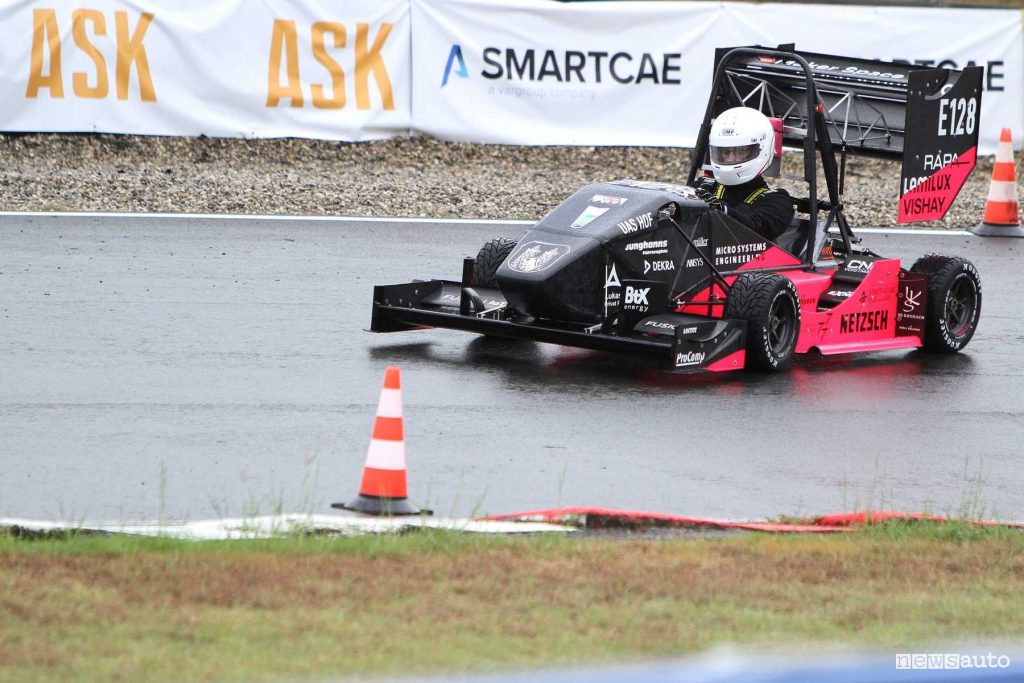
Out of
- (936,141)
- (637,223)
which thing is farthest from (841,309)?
(637,223)

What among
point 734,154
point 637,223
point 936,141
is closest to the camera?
point 637,223

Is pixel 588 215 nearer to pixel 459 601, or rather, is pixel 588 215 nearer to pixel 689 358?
pixel 689 358

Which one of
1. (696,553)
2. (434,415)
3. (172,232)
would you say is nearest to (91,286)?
(172,232)

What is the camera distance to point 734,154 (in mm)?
10648

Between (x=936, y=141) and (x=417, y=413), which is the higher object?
(x=936, y=141)

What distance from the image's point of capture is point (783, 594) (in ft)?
18.6

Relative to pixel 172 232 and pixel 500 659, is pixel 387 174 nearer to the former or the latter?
pixel 172 232

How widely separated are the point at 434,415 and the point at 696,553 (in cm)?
272

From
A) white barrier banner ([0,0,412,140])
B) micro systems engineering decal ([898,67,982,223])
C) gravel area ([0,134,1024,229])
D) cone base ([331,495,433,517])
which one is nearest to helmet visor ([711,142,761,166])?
micro systems engineering decal ([898,67,982,223])

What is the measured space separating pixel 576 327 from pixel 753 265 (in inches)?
57.7

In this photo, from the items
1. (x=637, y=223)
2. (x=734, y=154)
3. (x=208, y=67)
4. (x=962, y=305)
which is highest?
(x=208, y=67)

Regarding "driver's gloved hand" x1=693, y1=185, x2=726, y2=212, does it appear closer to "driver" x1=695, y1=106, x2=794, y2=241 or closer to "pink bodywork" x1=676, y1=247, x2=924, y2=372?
"driver" x1=695, y1=106, x2=794, y2=241

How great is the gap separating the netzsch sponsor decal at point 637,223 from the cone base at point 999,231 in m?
7.30

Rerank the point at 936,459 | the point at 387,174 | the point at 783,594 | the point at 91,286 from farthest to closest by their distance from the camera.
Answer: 1. the point at 387,174
2. the point at 91,286
3. the point at 936,459
4. the point at 783,594
